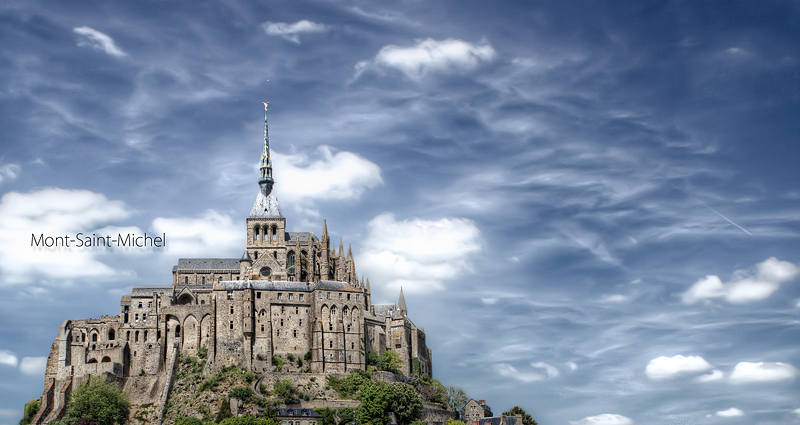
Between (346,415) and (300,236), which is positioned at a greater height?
(300,236)

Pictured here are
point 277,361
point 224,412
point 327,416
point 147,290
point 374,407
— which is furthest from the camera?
point 147,290

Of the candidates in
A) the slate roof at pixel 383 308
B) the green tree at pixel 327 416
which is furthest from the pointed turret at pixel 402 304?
the green tree at pixel 327 416

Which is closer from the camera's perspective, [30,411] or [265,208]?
[30,411]

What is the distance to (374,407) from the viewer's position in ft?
352

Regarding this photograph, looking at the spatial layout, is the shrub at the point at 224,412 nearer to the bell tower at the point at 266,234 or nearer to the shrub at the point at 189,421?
the shrub at the point at 189,421

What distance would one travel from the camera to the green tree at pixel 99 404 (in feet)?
353

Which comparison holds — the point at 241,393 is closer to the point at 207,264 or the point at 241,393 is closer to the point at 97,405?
the point at 97,405

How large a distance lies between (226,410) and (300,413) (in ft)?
31.2

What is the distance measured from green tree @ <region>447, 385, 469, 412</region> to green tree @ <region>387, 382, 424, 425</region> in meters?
16.6

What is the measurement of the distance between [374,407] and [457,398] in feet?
83.0

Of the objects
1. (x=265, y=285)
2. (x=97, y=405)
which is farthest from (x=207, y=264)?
(x=97, y=405)

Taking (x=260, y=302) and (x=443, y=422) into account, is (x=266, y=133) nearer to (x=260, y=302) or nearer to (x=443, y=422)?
(x=260, y=302)

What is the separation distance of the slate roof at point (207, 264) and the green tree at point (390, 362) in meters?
29.2

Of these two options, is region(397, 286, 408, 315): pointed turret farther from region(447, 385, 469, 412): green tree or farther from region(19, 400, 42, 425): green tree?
region(19, 400, 42, 425): green tree
